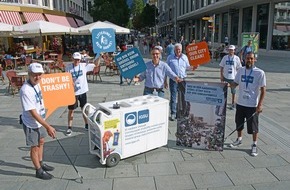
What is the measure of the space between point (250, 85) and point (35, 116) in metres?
3.49

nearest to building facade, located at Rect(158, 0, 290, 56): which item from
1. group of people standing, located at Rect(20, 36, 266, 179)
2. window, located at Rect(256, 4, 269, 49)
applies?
window, located at Rect(256, 4, 269, 49)

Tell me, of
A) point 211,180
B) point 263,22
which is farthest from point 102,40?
point 263,22

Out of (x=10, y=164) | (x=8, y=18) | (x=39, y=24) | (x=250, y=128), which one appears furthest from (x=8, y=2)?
(x=250, y=128)

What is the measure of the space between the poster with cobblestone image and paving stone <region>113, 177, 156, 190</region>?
4.58ft

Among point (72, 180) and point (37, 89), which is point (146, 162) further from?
point (37, 89)

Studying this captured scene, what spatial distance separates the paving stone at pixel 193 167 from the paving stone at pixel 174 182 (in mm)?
186

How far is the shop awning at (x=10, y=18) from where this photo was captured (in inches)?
719

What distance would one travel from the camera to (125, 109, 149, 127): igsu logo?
4258mm

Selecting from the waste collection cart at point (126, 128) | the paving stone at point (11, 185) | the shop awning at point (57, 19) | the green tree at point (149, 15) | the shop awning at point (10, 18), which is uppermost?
the green tree at point (149, 15)

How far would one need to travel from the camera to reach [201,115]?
16.0 ft

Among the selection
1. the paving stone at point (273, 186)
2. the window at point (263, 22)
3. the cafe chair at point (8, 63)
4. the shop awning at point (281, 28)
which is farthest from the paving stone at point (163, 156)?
the window at point (263, 22)

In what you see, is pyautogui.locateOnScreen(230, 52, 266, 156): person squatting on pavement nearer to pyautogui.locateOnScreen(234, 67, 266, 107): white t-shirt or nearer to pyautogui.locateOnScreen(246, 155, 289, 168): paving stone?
pyautogui.locateOnScreen(234, 67, 266, 107): white t-shirt

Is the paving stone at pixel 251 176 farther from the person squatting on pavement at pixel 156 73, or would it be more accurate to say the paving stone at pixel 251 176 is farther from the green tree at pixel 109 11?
the green tree at pixel 109 11

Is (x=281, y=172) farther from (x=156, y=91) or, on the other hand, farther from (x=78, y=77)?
(x=78, y=77)
